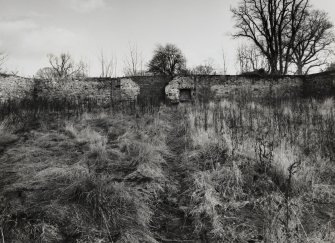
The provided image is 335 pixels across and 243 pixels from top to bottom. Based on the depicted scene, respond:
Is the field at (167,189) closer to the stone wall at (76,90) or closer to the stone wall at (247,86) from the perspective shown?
the stone wall at (76,90)

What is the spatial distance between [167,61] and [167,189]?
27797mm

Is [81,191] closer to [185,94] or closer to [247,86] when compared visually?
[185,94]

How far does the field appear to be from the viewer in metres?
2.66

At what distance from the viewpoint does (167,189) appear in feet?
11.9

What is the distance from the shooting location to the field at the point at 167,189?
8.71 ft

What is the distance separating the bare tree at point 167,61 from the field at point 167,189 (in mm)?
25036

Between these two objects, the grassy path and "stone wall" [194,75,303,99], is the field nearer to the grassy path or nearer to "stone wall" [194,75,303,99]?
the grassy path

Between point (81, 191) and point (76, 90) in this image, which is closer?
point (81, 191)

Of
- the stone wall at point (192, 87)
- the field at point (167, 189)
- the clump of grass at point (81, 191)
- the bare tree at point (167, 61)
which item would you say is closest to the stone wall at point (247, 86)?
the stone wall at point (192, 87)

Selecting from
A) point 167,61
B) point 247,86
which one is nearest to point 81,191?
point 247,86

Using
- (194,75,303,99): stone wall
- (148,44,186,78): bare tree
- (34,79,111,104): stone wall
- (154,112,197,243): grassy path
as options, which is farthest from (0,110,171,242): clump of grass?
(148,44,186,78): bare tree

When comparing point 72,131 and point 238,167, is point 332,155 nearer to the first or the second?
point 238,167

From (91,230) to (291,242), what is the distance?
1882 mm

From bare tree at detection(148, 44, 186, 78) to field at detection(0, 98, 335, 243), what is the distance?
986 inches
